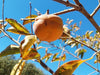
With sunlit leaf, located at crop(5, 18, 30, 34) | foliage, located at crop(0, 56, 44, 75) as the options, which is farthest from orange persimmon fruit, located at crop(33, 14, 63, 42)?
foliage, located at crop(0, 56, 44, 75)

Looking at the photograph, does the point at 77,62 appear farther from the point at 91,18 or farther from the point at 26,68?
the point at 26,68

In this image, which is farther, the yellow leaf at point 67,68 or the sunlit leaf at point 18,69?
the sunlit leaf at point 18,69

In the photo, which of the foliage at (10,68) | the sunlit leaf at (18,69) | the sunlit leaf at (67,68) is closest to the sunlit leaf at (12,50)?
the sunlit leaf at (18,69)

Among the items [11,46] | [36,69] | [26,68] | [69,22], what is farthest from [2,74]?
[11,46]

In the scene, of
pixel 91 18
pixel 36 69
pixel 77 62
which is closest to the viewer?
pixel 77 62

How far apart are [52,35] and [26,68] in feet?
49.7

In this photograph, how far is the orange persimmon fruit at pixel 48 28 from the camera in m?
0.54

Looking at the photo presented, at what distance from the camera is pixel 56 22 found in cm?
56

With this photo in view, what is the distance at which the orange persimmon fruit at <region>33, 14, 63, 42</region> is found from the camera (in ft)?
1.77

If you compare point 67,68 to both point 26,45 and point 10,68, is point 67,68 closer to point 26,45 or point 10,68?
point 26,45

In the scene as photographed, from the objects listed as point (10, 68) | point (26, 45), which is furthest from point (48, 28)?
point (10, 68)

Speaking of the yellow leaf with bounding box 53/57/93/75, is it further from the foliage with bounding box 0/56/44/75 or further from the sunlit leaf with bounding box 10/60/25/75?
the foliage with bounding box 0/56/44/75

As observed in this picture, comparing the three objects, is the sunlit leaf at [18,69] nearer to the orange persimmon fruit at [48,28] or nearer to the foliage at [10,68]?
the orange persimmon fruit at [48,28]

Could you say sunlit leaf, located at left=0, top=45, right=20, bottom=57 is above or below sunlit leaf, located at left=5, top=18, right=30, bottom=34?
below
